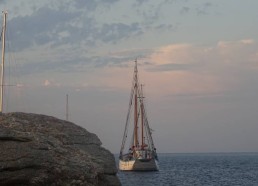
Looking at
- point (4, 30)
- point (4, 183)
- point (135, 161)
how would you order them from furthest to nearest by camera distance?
point (135, 161) < point (4, 30) < point (4, 183)

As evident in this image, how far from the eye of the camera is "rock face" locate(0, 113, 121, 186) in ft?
69.7

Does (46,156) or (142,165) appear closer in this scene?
(46,156)

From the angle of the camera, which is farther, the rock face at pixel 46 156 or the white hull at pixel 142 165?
the white hull at pixel 142 165

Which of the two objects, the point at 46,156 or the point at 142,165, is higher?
the point at 142,165

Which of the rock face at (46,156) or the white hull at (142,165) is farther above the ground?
the white hull at (142,165)

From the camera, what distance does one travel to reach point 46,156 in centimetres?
2194

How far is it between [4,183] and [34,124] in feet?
16.2

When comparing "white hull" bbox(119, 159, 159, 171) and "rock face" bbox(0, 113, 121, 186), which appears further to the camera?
"white hull" bbox(119, 159, 159, 171)

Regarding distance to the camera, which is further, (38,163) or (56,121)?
(56,121)

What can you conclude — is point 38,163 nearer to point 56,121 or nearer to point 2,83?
point 56,121

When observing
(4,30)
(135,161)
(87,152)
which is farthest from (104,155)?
(135,161)

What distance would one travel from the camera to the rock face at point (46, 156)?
21.2m

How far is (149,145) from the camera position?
106 metres

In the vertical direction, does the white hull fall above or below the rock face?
above
